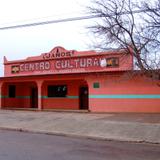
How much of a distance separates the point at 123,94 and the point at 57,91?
8143mm

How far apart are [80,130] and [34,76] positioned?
1439 cm

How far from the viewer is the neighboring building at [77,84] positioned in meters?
26.2

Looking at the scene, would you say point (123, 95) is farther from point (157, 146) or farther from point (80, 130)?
point (157, 146)

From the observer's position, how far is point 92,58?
96.5ft

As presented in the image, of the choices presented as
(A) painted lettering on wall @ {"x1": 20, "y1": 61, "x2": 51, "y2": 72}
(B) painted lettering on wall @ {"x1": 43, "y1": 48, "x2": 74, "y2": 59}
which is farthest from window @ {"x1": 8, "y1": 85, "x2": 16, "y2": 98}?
(B) painted lettering on wall @ {"x1": 43, "y1": 48, "x2": 74, "y2": 59}

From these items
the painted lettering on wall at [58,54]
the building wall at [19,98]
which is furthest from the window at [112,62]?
the building wall at [19,98]

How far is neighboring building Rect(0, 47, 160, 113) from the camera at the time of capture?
26.2 metres

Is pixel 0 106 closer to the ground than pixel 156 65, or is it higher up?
closer to the ground

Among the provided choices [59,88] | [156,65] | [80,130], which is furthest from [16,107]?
[156,65]

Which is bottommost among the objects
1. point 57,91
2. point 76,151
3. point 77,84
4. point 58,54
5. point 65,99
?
point 76,151

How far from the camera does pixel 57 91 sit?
33094mm

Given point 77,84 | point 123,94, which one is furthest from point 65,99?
point 123,94

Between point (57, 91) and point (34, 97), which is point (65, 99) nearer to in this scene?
point (57, 91)

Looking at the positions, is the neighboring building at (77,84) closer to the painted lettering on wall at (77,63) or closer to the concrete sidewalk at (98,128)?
the painted lettering on wall at (77,63)
